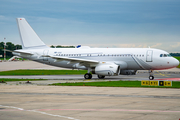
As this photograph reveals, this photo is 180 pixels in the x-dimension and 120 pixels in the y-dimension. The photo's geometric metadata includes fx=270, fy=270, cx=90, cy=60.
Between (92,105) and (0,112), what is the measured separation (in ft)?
17.2

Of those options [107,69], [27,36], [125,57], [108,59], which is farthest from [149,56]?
[27,36]

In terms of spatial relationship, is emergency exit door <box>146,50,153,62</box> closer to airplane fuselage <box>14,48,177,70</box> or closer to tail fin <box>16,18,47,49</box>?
airplane fuselage <box>14,48,177,70</box>

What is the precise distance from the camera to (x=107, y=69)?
122ft

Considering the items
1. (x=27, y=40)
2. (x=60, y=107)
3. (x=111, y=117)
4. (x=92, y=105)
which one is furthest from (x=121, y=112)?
(x=27, y=40)

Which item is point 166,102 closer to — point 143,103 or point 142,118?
point 143,103

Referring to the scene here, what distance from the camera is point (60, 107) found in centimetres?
1555

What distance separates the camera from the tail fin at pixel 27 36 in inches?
1799

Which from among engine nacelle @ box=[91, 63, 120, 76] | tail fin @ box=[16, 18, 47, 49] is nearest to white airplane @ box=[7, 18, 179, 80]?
engine nacelle @ box=[91, 63, 120, 76]

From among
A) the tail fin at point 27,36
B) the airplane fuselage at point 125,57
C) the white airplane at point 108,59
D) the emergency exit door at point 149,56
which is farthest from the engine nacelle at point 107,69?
the tail fin at point 27,36

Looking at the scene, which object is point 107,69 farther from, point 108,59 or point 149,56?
point 149,56

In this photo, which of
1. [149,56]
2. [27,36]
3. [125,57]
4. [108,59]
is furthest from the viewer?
[27,36]

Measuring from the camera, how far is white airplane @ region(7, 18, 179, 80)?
3806cm

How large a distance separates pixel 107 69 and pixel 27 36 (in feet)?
53.9

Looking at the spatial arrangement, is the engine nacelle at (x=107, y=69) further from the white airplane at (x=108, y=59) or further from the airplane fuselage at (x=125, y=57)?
the airplane fuselage at (x=125, y=57)
